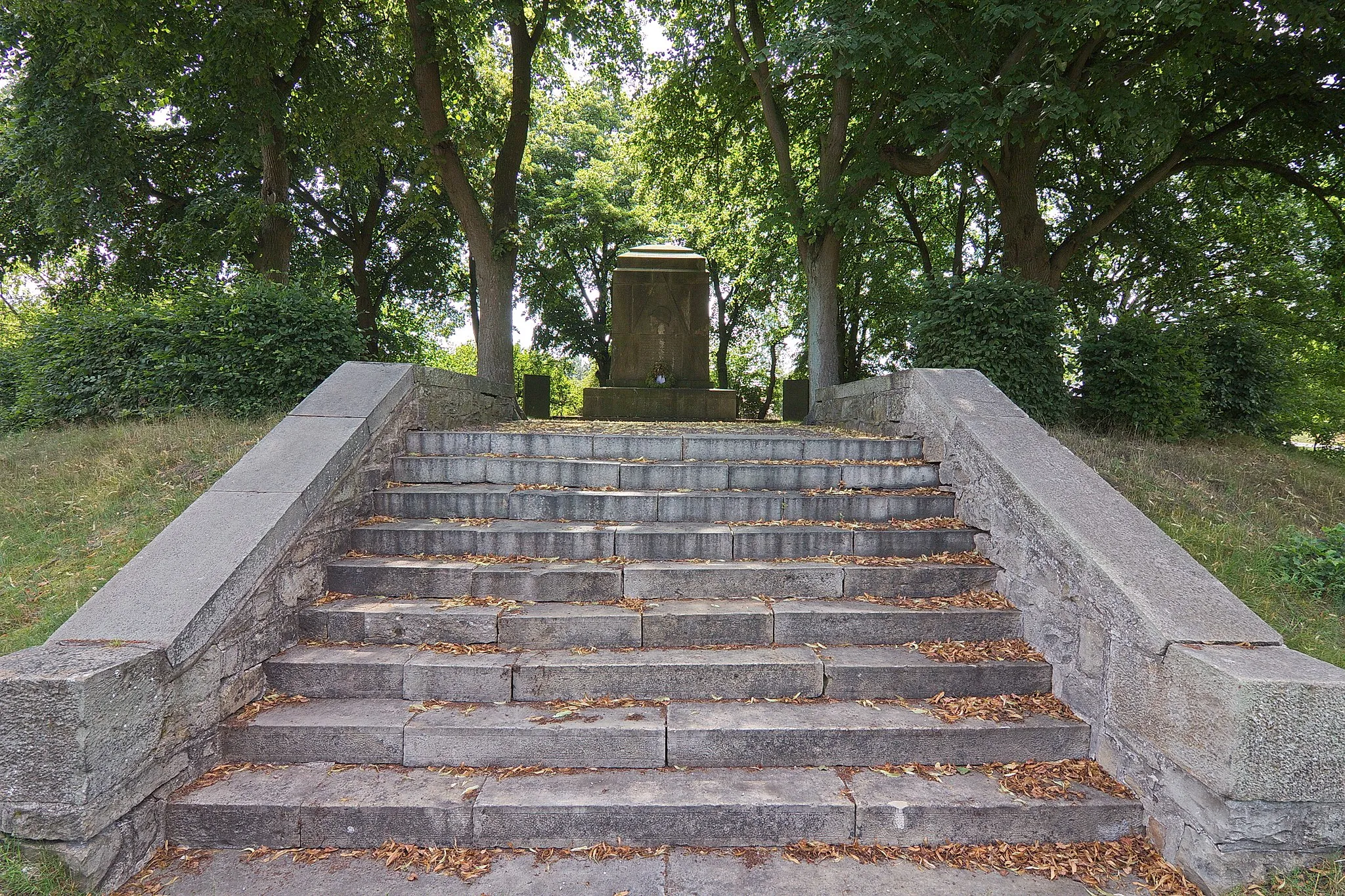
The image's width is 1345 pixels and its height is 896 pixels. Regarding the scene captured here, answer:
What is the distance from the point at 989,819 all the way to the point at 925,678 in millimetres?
718

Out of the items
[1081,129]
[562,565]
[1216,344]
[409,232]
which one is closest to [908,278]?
[1081,129]

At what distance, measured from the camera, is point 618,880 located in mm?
2338

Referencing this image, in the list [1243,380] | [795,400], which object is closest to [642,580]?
[1243,380]

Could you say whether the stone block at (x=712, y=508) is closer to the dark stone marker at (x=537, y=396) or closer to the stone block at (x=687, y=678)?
the stone block at (x=687, y=678)

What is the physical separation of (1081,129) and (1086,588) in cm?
1061

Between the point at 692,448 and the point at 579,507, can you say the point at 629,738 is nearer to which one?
the point at 579,507

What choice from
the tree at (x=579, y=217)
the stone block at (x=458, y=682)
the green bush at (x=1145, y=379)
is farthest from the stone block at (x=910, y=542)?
the tree at (x=579, y=217)

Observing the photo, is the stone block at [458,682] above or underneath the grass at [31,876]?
above

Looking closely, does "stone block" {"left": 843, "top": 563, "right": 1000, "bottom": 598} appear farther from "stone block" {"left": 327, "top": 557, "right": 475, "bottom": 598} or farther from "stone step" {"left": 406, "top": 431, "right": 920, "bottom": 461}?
"stone block" {"left": 327, "top": 557, "right": 475, "bottom": 598}

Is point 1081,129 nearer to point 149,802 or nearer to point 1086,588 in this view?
point 1086,588

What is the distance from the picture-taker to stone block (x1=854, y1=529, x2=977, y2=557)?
4086mm

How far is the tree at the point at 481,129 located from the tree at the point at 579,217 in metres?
6.35

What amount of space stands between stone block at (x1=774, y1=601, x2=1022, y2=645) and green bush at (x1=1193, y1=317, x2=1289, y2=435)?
7.12 m

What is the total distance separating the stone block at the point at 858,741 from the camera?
2.84m
